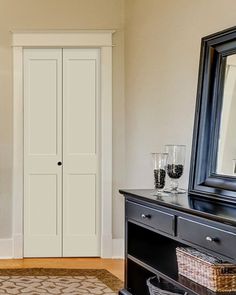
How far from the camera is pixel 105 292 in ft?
12.7

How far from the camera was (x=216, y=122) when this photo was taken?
3068 millimetres

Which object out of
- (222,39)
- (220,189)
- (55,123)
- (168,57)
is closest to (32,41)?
(55,123)

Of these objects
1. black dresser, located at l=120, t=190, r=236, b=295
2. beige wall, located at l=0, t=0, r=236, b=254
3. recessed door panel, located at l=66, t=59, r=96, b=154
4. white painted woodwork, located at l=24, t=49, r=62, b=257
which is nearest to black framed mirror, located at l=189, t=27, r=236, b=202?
black dresser, located at l=120, t=190, r=236, b=295

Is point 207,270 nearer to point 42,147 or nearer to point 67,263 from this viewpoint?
point 67,263

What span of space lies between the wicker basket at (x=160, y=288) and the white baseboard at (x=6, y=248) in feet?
7.07

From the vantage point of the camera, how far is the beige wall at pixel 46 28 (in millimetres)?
5016

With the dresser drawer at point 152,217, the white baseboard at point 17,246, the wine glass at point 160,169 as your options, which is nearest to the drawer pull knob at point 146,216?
the dresser drawer at point 152,217

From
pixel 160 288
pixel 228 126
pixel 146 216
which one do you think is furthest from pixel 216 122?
pixel 160 288

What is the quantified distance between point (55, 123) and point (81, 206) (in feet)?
3.01

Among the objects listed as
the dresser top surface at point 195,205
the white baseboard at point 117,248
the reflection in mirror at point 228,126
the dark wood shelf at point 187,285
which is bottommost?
the white baseboard at point 117,248

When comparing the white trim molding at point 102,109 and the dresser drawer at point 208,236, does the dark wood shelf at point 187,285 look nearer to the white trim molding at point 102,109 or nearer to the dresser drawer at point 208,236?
the dresser drawer at point 208,236

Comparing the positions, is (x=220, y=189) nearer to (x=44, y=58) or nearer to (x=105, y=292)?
(x=105, y=292)

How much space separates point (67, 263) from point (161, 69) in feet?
7.02

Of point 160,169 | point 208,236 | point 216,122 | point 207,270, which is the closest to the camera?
point 208,236
